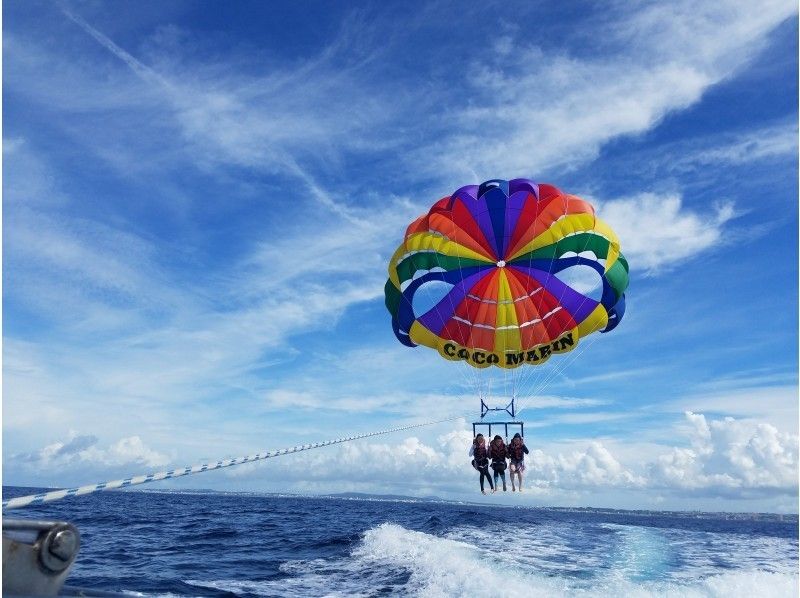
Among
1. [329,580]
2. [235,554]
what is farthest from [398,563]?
[235,554]

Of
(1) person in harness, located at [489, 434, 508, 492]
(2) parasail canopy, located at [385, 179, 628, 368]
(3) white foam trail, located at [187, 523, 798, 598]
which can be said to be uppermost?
(2) parasail canopy, located at [385, 179, 628, 368]

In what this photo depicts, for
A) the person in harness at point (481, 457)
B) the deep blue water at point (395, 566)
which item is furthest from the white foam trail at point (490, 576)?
the person in harness at point (481, 457)

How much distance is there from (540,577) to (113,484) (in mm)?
15010

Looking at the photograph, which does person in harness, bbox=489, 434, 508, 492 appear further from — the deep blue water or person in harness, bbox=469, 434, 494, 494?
the deep blue water

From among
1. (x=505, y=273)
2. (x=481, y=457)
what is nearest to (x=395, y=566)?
(x=481, y=457)

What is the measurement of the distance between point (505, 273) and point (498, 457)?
15.8 ft

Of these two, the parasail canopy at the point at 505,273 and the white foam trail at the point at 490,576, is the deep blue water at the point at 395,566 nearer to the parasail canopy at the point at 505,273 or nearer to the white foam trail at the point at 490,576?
the white foam trail at the point at 490,576

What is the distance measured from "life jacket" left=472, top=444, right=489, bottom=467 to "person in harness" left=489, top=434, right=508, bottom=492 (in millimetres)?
154

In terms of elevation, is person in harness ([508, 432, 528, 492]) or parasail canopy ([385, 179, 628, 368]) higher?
parasail canopy ([385, 179, 628, 368])

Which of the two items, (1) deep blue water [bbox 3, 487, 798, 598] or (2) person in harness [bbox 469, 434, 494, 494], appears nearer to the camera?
(2) person in harness [bbox 469, 434, 494, 494]

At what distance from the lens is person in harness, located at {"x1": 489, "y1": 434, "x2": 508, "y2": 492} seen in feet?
48.2

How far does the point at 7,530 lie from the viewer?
349 centimetres

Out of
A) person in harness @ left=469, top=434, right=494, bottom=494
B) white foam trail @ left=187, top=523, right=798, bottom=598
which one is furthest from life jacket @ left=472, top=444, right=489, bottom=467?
white foam trail @ left=187, top=523, right=798, bottom=598

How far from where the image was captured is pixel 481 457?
14.8m
